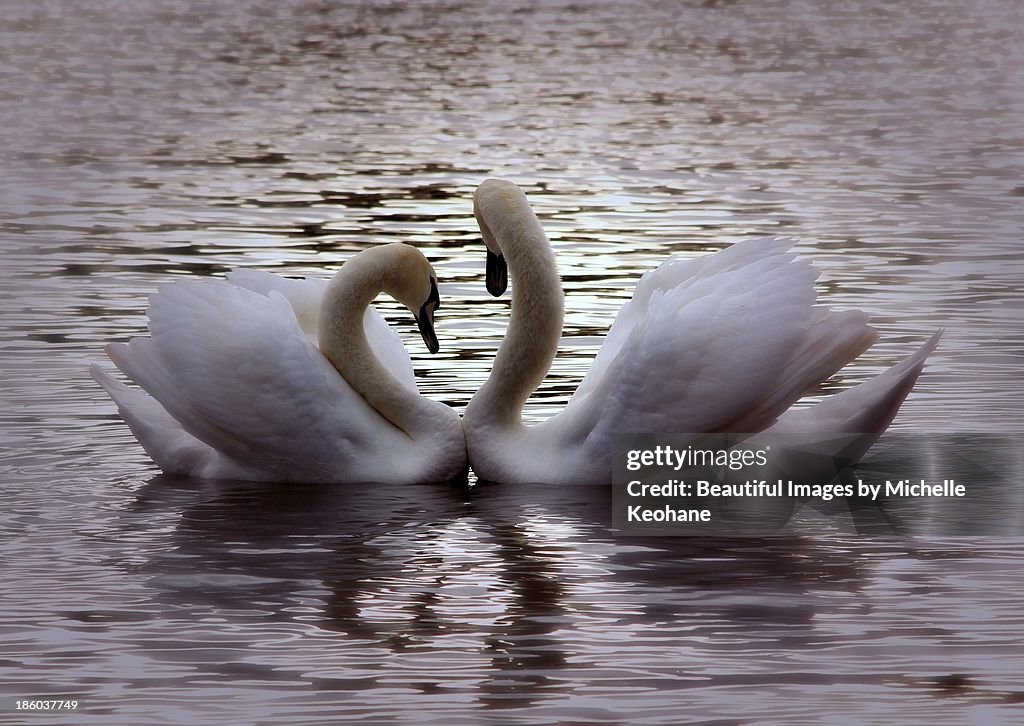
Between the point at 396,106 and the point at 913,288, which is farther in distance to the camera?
the point at 396,106

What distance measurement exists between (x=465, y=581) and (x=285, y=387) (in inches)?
61.2

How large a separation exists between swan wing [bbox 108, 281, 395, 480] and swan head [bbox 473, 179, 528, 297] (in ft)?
2.78

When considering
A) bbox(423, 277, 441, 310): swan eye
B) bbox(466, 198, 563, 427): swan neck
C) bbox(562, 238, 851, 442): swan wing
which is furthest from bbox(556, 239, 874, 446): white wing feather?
bbox(423, 277, 441, 310): swan eye

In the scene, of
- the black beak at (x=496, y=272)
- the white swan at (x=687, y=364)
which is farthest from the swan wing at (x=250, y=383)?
the black beak at (x=496, y=272)

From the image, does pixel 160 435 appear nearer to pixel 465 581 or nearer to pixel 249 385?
pixel 249 385

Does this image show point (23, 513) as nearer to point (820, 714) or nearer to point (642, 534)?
point (642, 534)

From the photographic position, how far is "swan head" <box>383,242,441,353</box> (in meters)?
9.12

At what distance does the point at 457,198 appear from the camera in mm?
17891

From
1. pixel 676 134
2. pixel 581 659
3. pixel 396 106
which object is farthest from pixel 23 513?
pixel 396 106

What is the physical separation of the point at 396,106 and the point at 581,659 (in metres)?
19.4

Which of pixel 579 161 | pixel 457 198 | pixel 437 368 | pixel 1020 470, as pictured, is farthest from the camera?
pixel 579 161

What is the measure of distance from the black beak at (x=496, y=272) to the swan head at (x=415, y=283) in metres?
0.26

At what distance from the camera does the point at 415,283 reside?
9.21 m

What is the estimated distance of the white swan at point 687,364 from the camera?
8.17 metres
